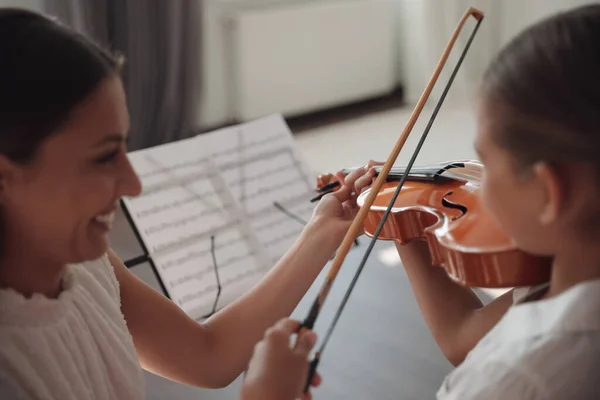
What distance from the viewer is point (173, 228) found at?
174 cm

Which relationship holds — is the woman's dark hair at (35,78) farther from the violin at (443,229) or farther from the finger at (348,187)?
the finger at (348,187)

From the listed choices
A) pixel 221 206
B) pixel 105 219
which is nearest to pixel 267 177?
pixel 221 206

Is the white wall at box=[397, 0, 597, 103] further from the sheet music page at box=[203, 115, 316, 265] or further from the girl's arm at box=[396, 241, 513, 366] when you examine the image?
the girl's arm at box=[396, 241, 513, 366]

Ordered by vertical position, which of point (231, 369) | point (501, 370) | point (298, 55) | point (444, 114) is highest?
point (501, 370)

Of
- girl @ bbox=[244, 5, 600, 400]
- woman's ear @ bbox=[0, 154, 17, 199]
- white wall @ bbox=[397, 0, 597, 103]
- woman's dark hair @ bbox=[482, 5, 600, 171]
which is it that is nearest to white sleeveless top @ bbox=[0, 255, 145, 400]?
woman's ear @ bbox=[0, 154, 17, 199]

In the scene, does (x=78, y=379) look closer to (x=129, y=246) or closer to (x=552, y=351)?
(x=552, y=351)

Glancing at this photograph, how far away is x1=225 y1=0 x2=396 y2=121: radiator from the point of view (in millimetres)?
3475

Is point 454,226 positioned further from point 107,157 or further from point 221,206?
point 221,206

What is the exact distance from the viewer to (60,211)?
0.79 m

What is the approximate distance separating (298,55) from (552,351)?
308 cm

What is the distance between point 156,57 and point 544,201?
8.21ft

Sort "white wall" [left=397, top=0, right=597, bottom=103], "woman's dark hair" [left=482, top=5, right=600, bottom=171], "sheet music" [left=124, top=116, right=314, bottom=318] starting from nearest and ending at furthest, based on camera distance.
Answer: "woman's dark hair" [left=482, top=5, right=600, bottom=171]
"sheet music" [left=124, top=116, right=314, bottom=318]
"white wall" [left=397, top=0, right=597, bottom=103]

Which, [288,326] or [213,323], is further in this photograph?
[213,323]

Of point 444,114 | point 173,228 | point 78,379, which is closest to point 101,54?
point 78,379
